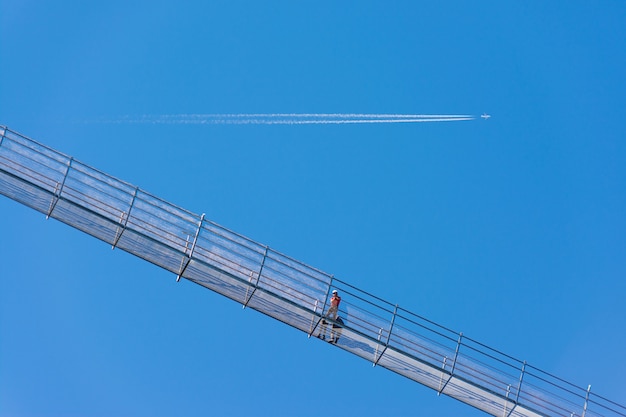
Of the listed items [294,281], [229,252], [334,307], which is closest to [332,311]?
[334,307]

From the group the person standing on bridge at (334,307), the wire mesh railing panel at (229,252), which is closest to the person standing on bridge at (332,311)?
the person standing on bridge at (334,307)

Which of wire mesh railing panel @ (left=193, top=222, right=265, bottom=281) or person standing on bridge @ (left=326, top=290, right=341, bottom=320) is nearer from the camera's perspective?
wire mesh railing panel @ (left=193, top=222, right=265, bottom=281)

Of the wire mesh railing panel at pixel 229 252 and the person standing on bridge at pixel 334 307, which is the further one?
the person standing on bridge at pixel 334 307

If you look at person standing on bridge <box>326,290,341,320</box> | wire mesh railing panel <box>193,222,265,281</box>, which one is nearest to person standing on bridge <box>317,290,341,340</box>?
person standing on bridge <box>326,290,341,320</box>

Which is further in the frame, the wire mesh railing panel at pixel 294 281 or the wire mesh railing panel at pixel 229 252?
the wire mesh railing panel at pixel 294 281

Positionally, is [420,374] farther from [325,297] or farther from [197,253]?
[197,253]

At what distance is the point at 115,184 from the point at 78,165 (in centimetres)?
159

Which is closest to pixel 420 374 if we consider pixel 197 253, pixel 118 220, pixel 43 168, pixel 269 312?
pixel 269 312

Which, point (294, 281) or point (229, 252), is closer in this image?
point (229, 252)

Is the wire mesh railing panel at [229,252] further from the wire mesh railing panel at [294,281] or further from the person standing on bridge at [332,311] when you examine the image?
the person standing on bridge at [332,311]

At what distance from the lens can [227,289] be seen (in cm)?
4738

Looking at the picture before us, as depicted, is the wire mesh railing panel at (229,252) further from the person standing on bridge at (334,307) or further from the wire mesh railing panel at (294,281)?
the person standing on bridge at (334,307)

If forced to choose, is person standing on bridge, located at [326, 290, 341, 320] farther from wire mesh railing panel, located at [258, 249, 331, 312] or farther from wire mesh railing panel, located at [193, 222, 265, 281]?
wire mesh railing panel, located at [193, 222, 265, 281]

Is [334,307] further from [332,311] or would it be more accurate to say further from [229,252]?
[229,252]
